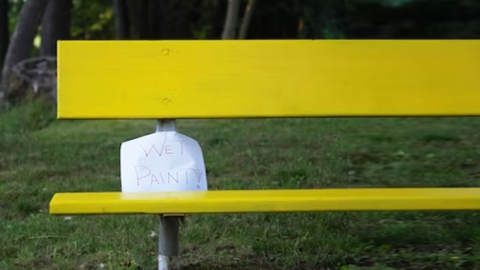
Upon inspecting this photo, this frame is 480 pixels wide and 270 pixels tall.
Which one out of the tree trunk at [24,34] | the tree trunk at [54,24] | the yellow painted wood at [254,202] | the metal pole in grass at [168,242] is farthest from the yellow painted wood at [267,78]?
the tree trunk at [54,24]

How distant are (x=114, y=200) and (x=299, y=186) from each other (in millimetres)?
2304

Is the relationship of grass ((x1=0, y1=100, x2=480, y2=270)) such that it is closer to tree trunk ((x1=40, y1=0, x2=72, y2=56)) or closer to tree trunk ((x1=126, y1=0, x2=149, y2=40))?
tree trunk ((x1=40, y1=0, x2=72, y2=56))

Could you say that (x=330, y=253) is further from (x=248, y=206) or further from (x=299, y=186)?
(x=299, y=186)

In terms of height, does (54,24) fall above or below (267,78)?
above

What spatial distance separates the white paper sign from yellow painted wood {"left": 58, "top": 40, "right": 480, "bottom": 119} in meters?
0.11

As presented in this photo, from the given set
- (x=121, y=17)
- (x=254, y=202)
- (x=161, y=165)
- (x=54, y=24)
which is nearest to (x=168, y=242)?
(x=161, y=165)

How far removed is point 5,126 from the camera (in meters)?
8.41

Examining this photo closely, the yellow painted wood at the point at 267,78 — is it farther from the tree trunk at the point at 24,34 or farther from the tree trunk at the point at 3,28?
the tree trunk at the point at 3,28

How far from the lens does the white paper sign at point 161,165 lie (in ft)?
10.1

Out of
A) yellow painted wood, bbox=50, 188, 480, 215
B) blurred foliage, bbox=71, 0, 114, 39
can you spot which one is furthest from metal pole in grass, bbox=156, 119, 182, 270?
A: blurred foliage, bbox=71, 0, 114, 39

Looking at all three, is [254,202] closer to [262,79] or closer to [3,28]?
[262,79]

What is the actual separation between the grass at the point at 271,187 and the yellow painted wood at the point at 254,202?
0.55 m

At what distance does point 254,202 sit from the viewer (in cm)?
259

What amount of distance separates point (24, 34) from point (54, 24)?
385cm
